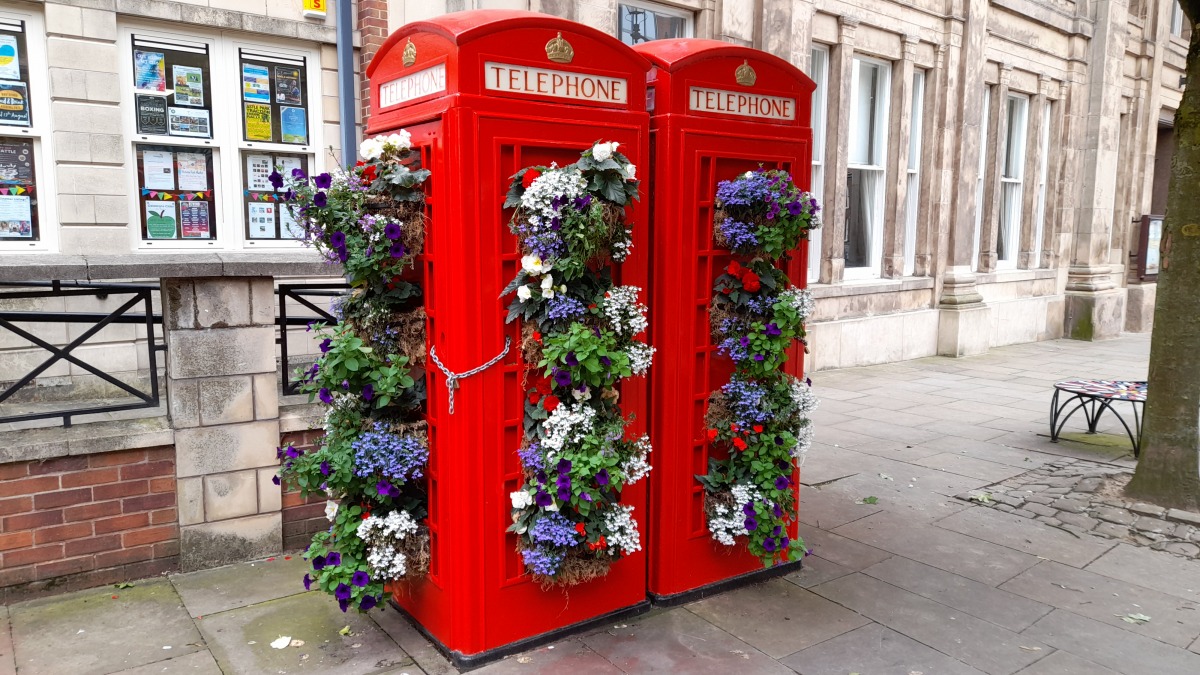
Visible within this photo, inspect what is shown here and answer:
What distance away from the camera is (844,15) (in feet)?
37.3

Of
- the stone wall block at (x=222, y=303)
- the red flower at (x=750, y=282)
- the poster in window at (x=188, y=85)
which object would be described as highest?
the poster in window at (x=188, y=85)

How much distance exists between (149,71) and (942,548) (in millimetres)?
7294

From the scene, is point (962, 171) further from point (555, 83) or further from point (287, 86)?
point (555, 83)

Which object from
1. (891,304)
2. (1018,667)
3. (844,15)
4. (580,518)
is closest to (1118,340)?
(891,304)

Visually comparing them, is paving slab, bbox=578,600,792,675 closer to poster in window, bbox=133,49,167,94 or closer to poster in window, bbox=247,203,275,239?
poster in window, bbox=247,203,275,239

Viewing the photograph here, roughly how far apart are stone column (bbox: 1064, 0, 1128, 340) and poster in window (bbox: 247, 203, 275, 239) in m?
14.7

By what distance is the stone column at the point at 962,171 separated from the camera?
13078 millimetres

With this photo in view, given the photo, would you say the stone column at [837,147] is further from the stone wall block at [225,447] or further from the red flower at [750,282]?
the stone wall block at [225,447]

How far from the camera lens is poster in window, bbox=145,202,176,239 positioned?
24.7 ft

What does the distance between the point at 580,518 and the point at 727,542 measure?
95 centimetres

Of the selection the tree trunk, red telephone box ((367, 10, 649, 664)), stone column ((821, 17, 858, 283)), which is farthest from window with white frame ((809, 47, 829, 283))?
red telephone box ((367, 10, 649, 664))

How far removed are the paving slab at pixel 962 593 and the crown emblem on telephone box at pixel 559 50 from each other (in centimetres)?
331

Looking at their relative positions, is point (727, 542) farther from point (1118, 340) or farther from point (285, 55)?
point (1118, 340)

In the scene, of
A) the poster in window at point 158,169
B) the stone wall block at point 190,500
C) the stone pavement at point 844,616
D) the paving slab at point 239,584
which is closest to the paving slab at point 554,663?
the stone pavement at point 844,616
